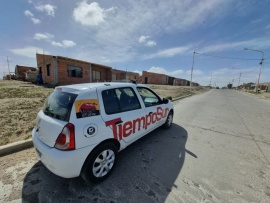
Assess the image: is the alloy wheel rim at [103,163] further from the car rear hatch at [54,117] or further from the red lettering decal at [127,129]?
the car rear hatch at [54,117]

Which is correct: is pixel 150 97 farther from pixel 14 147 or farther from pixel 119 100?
pixel 14 147

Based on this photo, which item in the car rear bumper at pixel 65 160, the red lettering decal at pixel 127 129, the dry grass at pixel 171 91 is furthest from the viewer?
the dry grass at pixel 171 91

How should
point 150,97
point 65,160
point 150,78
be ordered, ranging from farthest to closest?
point 150,78 < point 150,97 < point 65,160

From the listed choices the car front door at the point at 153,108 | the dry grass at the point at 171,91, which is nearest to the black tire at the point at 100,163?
the car front door at the point at 153,108

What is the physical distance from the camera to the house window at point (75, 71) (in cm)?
1814

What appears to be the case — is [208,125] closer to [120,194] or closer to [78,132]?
[120,194]

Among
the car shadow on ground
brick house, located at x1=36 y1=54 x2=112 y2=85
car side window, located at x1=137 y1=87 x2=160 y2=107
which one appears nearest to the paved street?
the car shadow on ground

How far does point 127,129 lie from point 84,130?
99 centimetres

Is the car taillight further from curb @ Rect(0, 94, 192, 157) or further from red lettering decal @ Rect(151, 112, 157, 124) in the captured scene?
red lettering decal @ Rect(151, 112, 157, 124)

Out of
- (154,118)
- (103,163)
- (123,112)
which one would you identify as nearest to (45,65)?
(154,118)

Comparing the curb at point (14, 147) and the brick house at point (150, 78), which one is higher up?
the brick house at point (150, 78)

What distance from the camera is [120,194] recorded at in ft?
7.33

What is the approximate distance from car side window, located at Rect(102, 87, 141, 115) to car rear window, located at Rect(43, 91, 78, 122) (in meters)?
0.56

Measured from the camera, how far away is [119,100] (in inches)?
115
